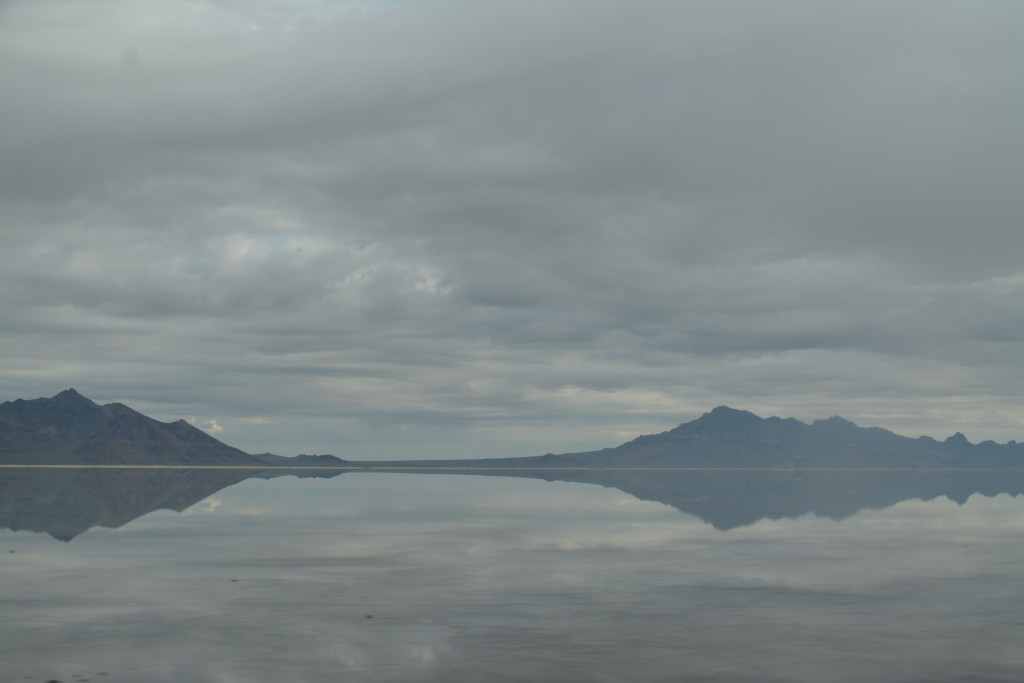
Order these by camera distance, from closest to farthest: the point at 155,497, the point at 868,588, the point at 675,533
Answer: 1. the point at 868,588
2. the point at 675,533
3. the point at 155,497

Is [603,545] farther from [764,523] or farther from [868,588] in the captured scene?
[764,523]

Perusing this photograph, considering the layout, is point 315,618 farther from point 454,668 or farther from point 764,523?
point 764,523

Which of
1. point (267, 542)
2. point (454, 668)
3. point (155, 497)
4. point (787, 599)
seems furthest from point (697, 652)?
point (155, 497)

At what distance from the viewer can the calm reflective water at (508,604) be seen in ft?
115

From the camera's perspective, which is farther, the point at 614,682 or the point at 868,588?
the point at 868,588

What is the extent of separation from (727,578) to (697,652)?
21.6 meters

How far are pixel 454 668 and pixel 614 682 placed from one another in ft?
19.3

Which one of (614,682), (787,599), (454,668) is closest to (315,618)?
(454,668)

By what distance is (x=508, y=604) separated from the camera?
1884 inches

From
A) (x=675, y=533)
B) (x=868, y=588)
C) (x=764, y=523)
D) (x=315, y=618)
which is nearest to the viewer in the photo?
(x=315, y=618)

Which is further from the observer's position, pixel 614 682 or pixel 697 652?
pixel 697 652

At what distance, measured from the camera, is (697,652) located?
37.3m

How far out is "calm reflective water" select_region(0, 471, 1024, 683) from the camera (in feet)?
115

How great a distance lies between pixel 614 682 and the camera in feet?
107
